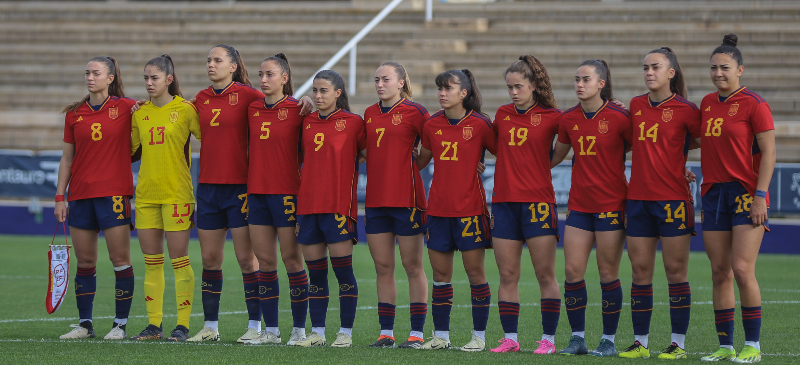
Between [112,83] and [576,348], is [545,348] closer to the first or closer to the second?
[576,348]

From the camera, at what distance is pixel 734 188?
5.81m

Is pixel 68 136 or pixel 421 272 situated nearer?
pixel 421 272

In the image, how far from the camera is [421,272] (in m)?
6.48

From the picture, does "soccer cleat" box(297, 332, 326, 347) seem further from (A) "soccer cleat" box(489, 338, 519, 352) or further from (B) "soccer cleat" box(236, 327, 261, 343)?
(A) "soccer cleat" box(489, 338, 519, 352)

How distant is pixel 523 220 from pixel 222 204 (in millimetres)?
2113

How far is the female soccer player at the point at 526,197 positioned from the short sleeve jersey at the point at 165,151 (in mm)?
2263

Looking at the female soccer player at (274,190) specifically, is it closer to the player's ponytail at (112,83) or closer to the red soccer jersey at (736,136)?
the player's ponytail at (112,83)

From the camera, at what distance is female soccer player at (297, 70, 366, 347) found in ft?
21.0

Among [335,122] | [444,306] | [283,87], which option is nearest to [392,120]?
[335,122]

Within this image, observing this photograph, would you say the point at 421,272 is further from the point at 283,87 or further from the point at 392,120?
the point at 283,87

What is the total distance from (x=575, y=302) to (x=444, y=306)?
88 cm

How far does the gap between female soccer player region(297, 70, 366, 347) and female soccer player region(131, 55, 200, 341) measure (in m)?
0.92

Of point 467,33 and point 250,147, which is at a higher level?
point 467,33

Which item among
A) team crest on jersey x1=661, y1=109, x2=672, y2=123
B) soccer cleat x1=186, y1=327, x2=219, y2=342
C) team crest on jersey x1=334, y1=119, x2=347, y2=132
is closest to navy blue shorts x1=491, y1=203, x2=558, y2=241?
team crest on jersey x1=661, y1=109, x2=672, y2=123
